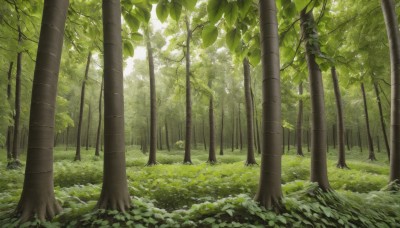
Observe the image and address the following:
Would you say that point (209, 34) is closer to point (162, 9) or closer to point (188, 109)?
point (162, 9)

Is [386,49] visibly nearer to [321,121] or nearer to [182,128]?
[321,121]

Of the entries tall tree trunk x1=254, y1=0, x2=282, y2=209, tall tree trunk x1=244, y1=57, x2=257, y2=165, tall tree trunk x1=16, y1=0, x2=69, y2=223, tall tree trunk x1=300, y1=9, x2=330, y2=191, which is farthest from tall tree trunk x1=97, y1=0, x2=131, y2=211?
tall tree trunk x1=244, y1=57, x2=257, y2=165

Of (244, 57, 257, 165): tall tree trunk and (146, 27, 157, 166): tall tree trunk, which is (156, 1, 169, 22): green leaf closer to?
(244, 57, 257, 165): tall tree trunk

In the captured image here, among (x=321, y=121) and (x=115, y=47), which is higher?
(x=115, y=47)

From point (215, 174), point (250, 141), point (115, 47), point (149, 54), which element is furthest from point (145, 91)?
point (115, 47)

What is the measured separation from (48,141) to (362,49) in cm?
984

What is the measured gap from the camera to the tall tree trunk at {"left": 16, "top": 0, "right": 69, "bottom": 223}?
3041 mm

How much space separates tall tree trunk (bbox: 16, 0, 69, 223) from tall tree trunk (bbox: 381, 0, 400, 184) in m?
7.01

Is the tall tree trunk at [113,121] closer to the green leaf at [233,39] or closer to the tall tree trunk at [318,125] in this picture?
the green leaf at [233,39]

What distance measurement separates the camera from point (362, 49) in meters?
8.34

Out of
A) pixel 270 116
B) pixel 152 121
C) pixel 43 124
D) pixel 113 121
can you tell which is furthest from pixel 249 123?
pixel 43 124

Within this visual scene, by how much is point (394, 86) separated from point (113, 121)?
6.35m

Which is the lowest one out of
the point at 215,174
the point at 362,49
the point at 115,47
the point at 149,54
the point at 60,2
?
the point at 215,174

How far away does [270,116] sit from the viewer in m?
3.34
